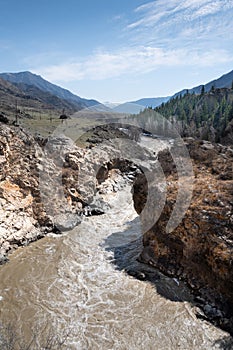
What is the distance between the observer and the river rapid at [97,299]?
381 inches

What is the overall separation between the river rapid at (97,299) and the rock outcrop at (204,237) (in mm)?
714

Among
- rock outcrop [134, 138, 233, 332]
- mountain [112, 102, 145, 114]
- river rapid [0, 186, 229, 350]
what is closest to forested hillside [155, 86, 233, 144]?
mountain [112, 102, 145, 114]

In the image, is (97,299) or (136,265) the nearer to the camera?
(97,299)

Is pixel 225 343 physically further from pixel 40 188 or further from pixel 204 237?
pixel 40 188

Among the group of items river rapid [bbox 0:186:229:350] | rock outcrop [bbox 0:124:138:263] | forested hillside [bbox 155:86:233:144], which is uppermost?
forested hillside [bbox 155:86:233:144]

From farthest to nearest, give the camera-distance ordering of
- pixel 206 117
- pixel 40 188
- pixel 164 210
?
pixel 206 117
pixel 40 188
pixel 164 210

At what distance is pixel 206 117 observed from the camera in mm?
70688

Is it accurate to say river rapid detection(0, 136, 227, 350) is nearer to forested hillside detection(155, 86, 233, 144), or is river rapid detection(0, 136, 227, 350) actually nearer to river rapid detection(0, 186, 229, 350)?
river rapid detection(0, 186, 229, 350)

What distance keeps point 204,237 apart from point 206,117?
6400cm

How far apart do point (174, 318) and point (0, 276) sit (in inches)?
327

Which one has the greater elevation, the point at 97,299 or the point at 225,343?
the point at 225,343

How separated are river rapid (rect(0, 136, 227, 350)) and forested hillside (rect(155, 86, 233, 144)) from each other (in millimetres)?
34979

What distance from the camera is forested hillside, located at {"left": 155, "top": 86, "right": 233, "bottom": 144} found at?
5150 centimetres

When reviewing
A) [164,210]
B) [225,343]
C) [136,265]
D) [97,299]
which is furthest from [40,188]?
[225,343]
